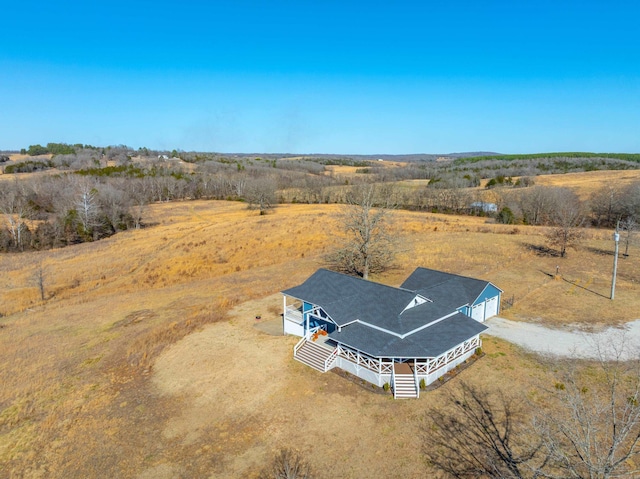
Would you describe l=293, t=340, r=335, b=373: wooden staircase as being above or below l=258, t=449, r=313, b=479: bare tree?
above

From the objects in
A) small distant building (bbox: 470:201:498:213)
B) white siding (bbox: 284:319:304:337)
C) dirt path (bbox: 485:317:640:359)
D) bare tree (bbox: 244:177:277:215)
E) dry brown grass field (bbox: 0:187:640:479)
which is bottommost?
dry brown grass field (bbox: 0:187:640:479)

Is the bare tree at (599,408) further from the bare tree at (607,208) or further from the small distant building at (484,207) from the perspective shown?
the small distant building at (484,207)

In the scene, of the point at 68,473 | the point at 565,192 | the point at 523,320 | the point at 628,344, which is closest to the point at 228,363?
the point at 68,473

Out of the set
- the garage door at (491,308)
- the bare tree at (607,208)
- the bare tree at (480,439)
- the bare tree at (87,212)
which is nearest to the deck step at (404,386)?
the bare tree at (480,439)

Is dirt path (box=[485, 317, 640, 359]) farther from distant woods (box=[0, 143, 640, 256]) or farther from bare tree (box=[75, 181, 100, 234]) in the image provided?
bare tree (box=[75, 181, 100, 234])

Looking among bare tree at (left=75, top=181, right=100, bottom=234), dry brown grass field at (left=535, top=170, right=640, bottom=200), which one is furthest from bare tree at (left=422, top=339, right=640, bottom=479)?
dry brown grass field at (left=535, top=170, right=640, bottom=200)

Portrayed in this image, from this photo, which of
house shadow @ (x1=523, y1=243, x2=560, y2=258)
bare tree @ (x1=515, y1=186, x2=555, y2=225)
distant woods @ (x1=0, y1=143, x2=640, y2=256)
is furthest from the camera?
bare tree @ (x1=515, y1=186, x2=555, y2=225)

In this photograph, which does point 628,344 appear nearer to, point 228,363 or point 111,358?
point 228,363
